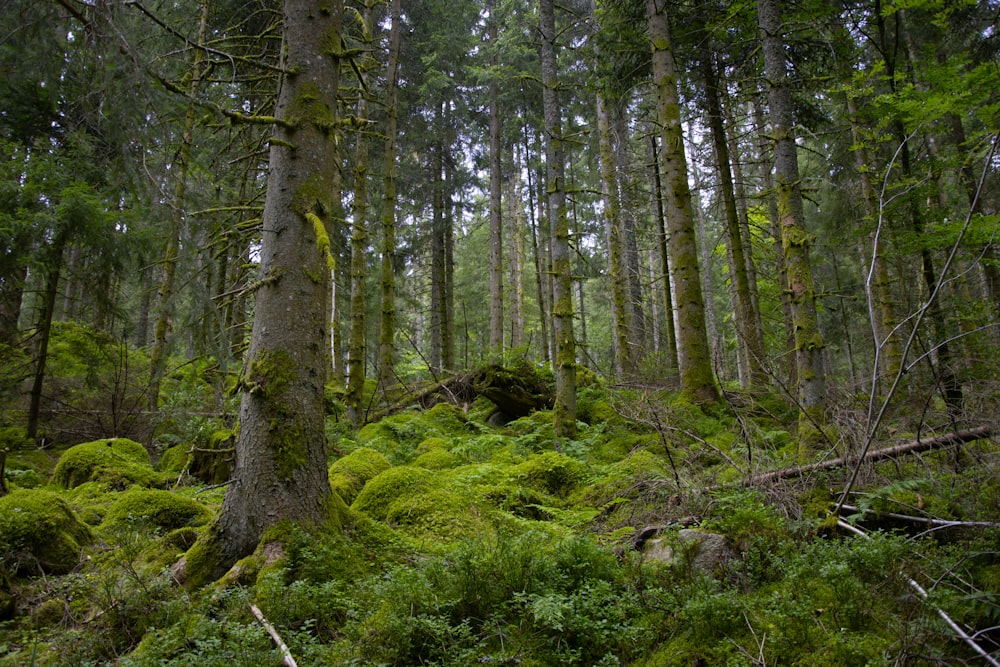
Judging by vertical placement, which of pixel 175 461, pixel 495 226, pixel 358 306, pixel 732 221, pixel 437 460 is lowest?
pixel 437 460

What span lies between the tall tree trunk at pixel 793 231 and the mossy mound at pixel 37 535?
7305 mm

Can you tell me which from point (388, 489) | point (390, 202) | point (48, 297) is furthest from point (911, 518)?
point (48, 297)

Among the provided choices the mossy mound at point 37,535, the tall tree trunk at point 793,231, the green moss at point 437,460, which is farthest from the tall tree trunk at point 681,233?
the mossy mound at point 37,535

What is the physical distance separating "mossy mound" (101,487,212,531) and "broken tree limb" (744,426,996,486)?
505 cm

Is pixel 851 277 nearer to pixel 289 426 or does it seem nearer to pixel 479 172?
pixel 479 172

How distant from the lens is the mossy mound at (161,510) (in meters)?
5.08

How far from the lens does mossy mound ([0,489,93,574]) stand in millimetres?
4207

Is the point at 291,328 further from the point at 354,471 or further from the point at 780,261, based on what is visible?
the point at 780,261

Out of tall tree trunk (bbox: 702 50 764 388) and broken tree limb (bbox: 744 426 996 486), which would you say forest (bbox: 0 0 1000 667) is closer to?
broken tree limb (bbox: 744 426 996 486)

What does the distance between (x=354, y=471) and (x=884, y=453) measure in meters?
5.07

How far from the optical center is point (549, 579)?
3705mm

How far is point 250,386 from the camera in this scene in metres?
4.29

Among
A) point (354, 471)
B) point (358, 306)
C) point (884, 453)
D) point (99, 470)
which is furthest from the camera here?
point (358, 306)

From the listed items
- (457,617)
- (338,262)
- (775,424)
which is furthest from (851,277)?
(457,617)
